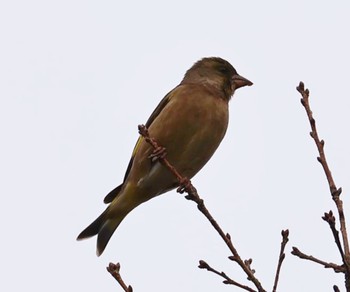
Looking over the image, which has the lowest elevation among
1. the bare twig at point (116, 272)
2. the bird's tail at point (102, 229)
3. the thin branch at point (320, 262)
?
the thin branch at point (320, 262)

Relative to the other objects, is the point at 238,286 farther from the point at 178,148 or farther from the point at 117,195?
the point at 117,195

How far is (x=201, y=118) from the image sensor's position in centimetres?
607

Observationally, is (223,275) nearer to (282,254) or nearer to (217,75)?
(282,254)

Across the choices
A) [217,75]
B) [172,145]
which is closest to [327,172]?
[172,145]

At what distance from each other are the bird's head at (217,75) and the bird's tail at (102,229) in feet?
5.31

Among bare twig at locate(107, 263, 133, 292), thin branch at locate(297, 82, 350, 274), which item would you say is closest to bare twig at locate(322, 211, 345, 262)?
thin branch at locate(297, 82, 350, 274)

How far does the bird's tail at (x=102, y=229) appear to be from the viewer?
6.74 metres

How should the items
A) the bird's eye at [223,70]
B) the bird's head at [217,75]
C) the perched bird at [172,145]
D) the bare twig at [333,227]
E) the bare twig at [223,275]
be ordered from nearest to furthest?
1. the bare twig at [333,227]
2. the bare twig at [223,275]
3. the perched bird at [172,145]
4. the bird's head at [217,75]
5. the bird's eye at [223,70]

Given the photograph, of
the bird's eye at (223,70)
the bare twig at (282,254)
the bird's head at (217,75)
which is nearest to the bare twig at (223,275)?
the bare twig at (282,254)

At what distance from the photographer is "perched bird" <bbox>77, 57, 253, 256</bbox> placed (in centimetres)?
599

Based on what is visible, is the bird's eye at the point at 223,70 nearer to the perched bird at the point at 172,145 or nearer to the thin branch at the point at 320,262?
the perched bird at the point at 172,145

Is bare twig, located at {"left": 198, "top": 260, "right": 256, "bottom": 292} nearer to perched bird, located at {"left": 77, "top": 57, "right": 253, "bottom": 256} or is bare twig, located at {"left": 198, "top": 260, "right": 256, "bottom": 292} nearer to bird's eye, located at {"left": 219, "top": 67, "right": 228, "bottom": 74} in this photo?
perched bird, located at {"left": 77, "top": 57, "right": 253, "bottom": 256}

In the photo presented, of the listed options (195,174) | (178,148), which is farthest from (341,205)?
(195,174)

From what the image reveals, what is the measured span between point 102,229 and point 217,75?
206 centimetres
